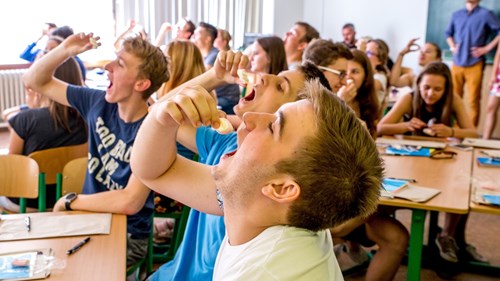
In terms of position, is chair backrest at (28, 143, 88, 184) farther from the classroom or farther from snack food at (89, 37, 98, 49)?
snack food at (89, 37, 98, 49)

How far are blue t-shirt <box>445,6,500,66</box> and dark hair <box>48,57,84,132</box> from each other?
5.31 meters

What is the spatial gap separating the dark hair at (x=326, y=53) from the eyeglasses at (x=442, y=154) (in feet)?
2.45

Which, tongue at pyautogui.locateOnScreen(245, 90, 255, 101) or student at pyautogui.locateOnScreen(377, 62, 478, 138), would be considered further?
student at pyautogui.locateOnScreen(377, 62, 478, 138)

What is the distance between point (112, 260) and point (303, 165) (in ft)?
2.74

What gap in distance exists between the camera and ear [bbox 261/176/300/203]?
3.82 feet

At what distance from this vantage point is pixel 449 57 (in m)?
7.49

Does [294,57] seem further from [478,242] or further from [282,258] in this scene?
[282,258]

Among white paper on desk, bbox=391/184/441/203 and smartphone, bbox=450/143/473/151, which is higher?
smartphone, bbox=450/143/473/151

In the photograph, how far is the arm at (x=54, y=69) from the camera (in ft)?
9.31

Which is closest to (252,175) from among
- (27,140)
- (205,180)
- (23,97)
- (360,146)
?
(360,146)

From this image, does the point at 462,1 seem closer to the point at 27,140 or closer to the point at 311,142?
the point at 27,140

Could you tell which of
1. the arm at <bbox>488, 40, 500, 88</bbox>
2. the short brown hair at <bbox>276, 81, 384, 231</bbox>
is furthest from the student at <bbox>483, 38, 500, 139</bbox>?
the short brown hair at <bbox>276, 81, 384, 231</bbox>

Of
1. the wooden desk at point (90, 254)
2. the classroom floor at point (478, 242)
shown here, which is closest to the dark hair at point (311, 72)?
the wooden desk at point (90, 254)

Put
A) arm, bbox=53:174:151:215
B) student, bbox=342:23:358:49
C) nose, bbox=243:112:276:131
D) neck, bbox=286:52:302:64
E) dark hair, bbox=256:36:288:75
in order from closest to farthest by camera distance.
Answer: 1. nose, bbox=243:112:276:131
2. arm, bbox=53:174:151:215
3. dark hair, bbox=256:36:288:75
4. neck, bbox=286:52:302:64
5. student, bbox=342:23:358:49
